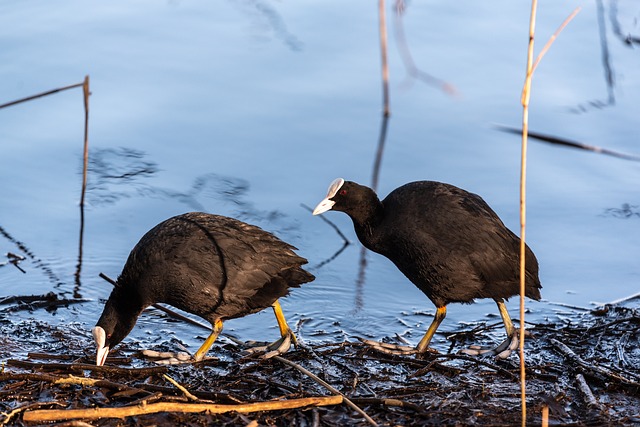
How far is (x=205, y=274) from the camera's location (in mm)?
6027

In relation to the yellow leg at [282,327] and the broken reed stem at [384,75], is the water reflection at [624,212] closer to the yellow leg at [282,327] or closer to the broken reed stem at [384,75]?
the broken reed stem at [384,75]

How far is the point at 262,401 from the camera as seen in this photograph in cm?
507

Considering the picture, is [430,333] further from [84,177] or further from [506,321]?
[84,177]

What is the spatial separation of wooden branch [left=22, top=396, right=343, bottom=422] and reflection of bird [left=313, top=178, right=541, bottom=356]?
1.32m

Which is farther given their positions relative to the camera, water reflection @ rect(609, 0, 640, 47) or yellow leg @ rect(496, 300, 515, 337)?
water reflection @ rect(609, 0, 640, 47)

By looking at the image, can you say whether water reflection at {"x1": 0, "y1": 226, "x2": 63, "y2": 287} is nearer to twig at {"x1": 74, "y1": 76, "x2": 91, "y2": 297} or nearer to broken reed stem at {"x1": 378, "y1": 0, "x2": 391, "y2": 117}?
twig at {"x1": 74, "y1": 76, "x2": 91, "y2": 297}

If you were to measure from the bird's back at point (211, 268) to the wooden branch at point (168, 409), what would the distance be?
3.94 feet

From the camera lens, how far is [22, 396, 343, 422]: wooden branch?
4.80 meters

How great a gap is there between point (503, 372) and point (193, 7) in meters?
7.48

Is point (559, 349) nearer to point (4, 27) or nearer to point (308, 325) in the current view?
point (308, 325)

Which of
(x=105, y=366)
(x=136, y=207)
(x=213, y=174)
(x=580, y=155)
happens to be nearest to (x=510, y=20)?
(x=580, y=155)

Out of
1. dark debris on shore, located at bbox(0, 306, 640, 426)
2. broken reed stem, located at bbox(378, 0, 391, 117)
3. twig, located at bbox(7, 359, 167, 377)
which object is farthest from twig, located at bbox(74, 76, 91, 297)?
broken reed stem, located at bbox(378, 0, 391, 117)

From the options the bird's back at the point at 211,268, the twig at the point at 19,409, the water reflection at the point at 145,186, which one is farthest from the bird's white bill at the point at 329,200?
the twig at the point at 19,409

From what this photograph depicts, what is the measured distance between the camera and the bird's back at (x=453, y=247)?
625cm
